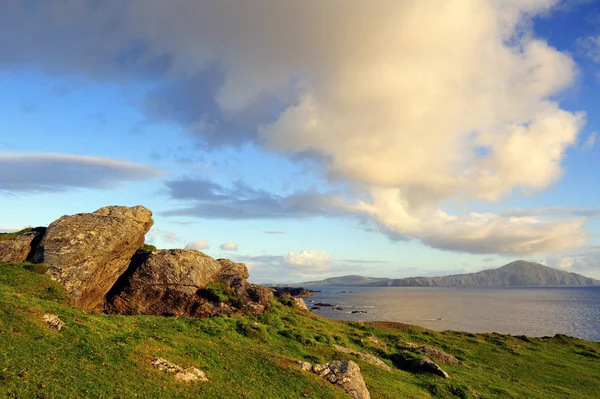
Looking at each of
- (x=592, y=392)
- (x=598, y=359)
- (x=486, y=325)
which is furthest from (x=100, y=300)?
(x=486, y=325)

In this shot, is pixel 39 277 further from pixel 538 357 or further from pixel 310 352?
pixel 538 357

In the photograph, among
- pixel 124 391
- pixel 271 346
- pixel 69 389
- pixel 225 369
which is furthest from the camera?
pixel 271 346

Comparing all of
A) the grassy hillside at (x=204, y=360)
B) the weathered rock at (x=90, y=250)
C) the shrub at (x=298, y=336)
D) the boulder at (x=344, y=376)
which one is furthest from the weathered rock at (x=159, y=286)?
the boulder at (x=344, y=376)

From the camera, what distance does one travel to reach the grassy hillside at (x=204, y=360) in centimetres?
1955

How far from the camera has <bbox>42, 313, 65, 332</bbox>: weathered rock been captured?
80.9 ft

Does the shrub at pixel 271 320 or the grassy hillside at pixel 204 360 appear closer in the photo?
the grassy hillside at pixel 204 360

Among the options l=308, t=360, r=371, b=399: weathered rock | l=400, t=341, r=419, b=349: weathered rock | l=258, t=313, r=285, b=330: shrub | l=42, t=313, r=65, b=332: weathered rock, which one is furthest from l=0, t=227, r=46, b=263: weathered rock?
l=400, t=341, r=419, b=349: weathered rock

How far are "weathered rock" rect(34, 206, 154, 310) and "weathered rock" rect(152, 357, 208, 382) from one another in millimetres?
19702

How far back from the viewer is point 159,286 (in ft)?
152

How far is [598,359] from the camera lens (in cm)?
6200

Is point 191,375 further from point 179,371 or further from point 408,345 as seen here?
point 408,345

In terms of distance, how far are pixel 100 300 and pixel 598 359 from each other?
7585 centimetres

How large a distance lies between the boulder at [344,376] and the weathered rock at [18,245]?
105ft

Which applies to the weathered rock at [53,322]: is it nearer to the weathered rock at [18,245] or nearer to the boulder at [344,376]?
the boulder at [344,376]
